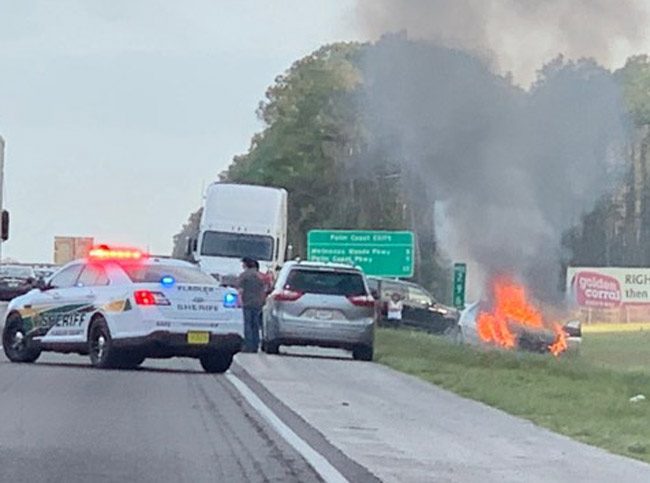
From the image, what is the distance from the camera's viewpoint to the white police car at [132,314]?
2483 centimetres

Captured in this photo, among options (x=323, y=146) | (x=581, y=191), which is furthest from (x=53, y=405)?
(x=323, y=146)

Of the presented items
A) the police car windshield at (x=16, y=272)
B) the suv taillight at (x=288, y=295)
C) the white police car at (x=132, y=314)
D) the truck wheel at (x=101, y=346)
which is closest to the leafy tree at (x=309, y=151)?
the police car windshield at (x=16, y=272)

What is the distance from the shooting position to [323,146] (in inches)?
3396

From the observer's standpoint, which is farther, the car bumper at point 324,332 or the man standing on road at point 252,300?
the man standing on road at point 252,300

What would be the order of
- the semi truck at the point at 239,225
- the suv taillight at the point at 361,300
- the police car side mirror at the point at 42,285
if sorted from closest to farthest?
the police car side mirror at the point at 42,285 → the suv taillight at the point at 361,300 → the semi truck at the point at 239,225

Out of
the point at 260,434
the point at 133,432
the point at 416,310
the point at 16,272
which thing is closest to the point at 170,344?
the point at 260,434

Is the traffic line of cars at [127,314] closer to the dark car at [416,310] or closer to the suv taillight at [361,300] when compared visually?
the suv taillight at [361,300]

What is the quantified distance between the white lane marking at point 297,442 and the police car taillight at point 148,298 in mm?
2498

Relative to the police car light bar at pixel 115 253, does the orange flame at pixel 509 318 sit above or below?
below

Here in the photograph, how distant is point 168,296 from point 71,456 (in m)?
10.5

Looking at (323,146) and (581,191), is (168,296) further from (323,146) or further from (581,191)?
(323,146)

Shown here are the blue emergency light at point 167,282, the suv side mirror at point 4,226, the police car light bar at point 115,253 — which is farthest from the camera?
the suv side mirror at point 4,226

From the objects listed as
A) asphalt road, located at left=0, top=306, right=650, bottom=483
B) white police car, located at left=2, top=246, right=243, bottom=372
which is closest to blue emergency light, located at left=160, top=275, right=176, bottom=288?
white police car, located at left=2, top=246, right=243, bottom=372

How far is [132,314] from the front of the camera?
24.8 m
